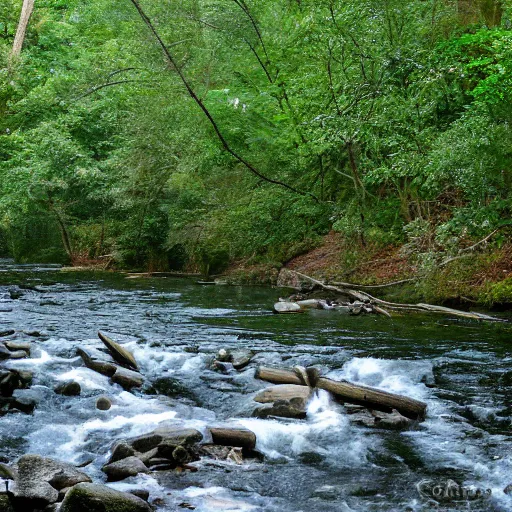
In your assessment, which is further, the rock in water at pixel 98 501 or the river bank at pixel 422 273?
the river bank at pixel 422 273

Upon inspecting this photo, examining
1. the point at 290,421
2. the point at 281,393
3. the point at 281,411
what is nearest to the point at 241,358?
the point at 281,393

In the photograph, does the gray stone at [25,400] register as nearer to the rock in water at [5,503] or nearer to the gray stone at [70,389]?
the gray stone at [70,389]

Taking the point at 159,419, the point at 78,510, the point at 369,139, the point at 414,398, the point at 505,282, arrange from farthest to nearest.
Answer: the point at 369,139 → the point at 505,282 → the point at 414,398 → the point at 159,419 → the point at 78,510

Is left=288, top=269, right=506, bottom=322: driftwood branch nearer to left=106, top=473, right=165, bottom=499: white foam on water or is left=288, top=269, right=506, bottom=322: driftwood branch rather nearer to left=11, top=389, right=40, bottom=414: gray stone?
left=11, top=389, right=40, bottom=414: gray stone

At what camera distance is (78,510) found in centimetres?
396

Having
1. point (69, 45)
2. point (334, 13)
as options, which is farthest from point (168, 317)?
point (69, 45)

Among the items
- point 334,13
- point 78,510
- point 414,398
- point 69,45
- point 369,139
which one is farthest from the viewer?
point 69,45

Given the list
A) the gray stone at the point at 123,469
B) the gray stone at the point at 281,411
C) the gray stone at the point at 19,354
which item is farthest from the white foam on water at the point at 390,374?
the gray stone at the point at 19,354

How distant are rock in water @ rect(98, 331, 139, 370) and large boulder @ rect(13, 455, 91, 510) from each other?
10.1 feet

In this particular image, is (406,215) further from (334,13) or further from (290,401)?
(290,401)

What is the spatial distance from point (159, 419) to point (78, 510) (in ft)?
6.81

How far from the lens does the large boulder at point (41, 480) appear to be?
4.12 metres

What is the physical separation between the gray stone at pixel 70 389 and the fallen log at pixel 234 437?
6.22ft

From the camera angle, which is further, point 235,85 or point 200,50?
point 235,85
